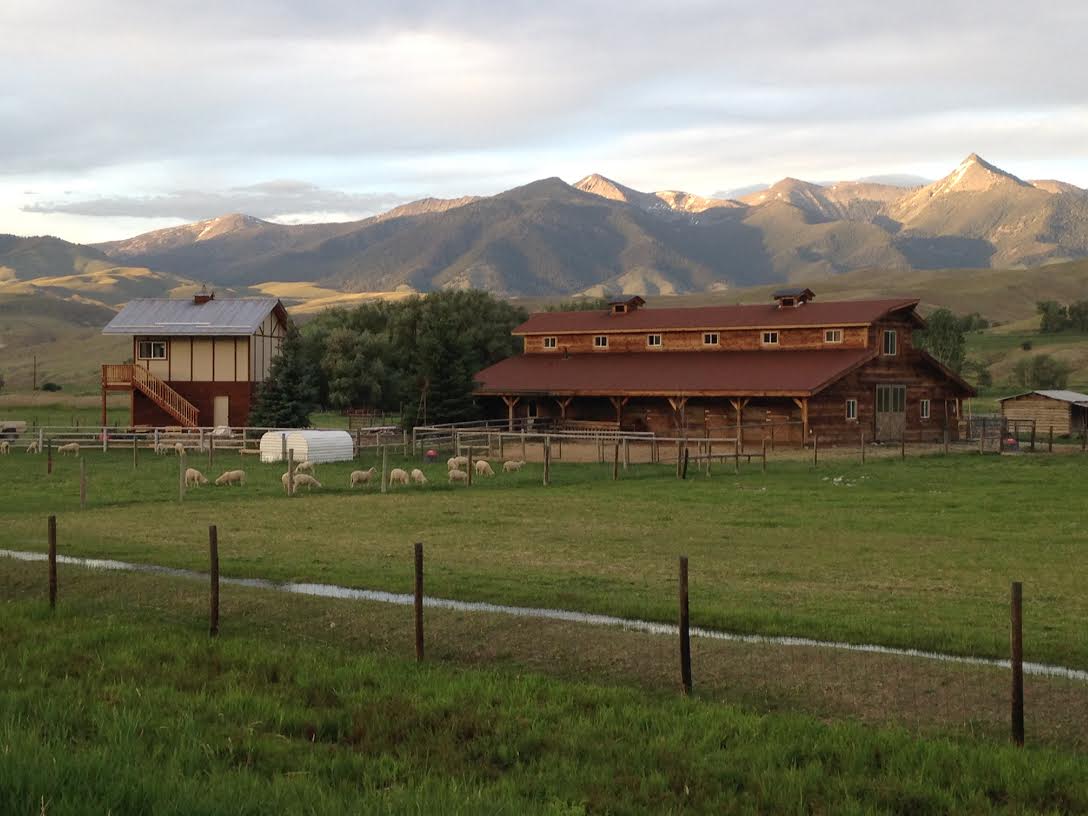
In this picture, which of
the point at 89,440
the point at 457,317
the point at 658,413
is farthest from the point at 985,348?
the point at 89,440

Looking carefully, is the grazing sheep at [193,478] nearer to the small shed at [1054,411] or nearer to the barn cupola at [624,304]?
the barn cupola at [624,304]

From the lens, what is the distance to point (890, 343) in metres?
60.8

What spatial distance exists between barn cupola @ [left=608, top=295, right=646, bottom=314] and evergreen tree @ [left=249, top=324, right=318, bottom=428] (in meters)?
19.6

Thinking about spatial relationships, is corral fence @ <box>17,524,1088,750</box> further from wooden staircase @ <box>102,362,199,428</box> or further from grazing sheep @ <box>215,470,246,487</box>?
wooden staircase @ <box>102,362,199,428</box>

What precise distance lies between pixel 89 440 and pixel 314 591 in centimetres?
4274

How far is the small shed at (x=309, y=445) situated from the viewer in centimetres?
4947

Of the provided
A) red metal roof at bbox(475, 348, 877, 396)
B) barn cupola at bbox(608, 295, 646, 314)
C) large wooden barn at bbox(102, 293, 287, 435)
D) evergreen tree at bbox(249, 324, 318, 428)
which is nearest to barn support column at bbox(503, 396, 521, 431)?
red metal roof at bbox(475, 348, 877, 396)

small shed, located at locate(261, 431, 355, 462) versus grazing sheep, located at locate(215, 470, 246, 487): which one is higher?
small shed, located at locate(261, 431, 355, 462)

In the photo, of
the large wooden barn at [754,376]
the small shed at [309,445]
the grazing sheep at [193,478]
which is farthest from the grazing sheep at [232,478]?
the large wooden barn at [754,376]

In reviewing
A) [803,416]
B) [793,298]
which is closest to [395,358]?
[793,298]

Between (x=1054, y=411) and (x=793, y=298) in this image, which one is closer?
(x=1054, y=411)

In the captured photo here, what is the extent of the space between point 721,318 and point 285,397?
2435 cm

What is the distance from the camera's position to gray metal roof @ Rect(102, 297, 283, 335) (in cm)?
6575

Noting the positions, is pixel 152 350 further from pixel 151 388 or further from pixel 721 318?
pixel 721 318
